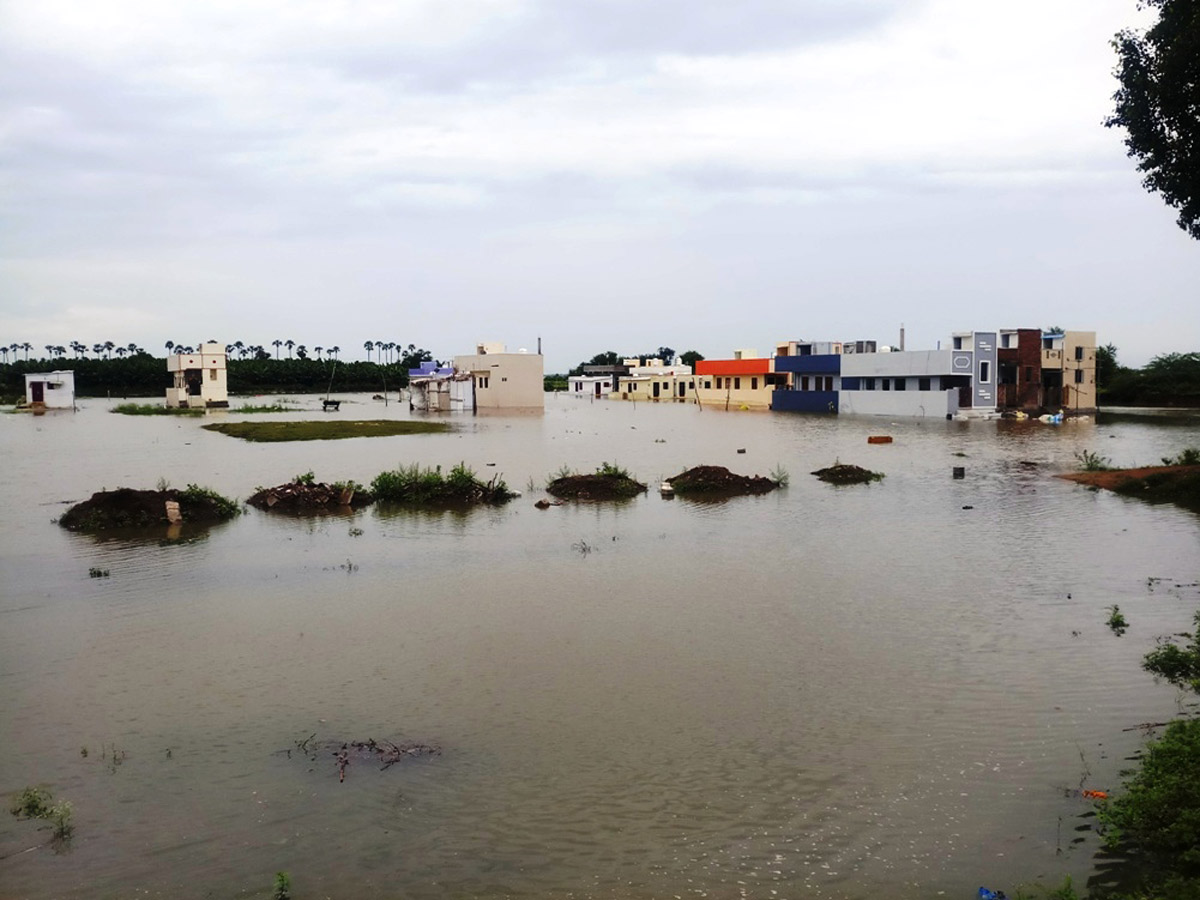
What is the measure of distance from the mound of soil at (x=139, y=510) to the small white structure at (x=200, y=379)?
193 ft

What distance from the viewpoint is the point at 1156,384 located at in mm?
74625

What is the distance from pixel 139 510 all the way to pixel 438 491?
6.33 meters

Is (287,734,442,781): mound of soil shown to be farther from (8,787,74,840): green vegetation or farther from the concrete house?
the concrete house

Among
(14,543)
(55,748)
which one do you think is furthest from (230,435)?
(55,748)

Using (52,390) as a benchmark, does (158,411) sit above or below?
below

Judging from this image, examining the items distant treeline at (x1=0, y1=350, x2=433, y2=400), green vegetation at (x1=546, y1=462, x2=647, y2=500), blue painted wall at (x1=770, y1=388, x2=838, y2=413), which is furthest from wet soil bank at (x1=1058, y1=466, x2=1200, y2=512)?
distant treeline at (x1=0, y1=350, x2=433, y2=400)

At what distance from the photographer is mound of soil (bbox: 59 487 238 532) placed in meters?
18.4

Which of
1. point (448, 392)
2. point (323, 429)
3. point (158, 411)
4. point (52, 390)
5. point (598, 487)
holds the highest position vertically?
point (52, 390)

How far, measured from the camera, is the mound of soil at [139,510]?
18438 millimetres

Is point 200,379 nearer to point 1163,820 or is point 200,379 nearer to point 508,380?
point 508,380

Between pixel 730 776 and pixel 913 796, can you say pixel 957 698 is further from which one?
pixel 730 776

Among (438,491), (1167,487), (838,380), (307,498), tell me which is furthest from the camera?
(838,380)

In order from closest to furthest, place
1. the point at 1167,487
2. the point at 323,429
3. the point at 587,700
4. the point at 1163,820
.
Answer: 1. the point at 1163,820
2. the point at 587,700
3. the point at 1167,487
4. the point at 323,429

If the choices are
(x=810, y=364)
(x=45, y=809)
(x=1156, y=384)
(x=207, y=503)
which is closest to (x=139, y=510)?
(x=207, y=503)
